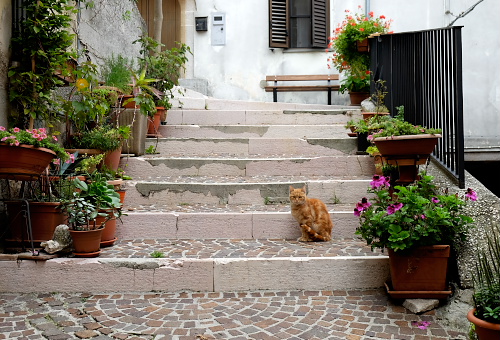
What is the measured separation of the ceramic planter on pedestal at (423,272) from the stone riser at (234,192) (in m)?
1.80

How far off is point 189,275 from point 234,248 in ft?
1.96

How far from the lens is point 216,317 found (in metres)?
2.87

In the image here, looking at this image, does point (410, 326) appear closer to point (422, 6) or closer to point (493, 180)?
point (493, 180)

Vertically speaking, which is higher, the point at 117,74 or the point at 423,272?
the point at 117,74

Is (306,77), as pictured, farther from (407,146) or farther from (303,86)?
(407,146)

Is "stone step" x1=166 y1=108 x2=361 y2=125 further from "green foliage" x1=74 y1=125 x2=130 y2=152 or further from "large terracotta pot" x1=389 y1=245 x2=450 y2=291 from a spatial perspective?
"large terracotta pot" x1=389 y1=245 x2=450 y2=291

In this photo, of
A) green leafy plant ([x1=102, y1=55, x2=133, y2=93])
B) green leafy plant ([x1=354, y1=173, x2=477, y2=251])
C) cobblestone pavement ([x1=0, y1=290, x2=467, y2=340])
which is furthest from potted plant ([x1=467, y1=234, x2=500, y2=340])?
green leafy plant ([x1=102, y1=55, x2=133, y2=93])

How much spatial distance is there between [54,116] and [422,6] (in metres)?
8.22

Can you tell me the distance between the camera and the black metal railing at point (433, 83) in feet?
12.6

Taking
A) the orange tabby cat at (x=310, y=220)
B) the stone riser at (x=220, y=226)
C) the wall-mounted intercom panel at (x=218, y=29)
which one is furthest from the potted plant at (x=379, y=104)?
the wall-mounted intercom panel at (x=218, y=29)

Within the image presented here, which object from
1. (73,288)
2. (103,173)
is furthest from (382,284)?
(103,173)

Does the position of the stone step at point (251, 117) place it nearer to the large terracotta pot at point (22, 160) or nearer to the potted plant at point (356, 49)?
the potted plant at point (356, 49)

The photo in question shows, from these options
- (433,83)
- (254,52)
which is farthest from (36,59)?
(254,52)

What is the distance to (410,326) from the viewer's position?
9.11 feet
